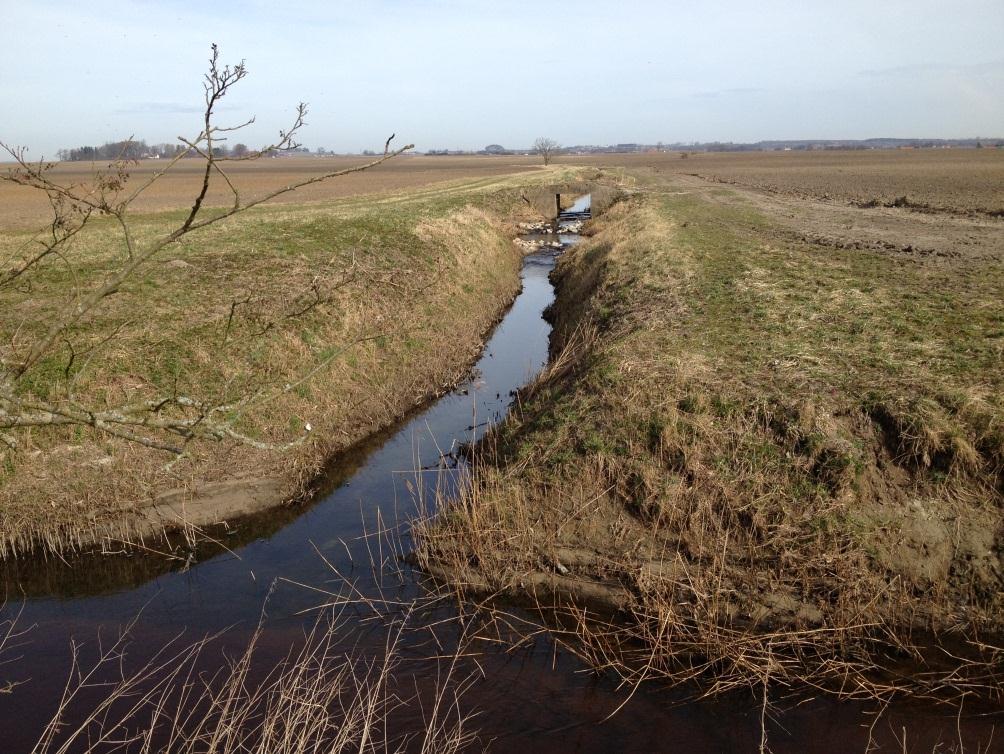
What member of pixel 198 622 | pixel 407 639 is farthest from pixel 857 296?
pixel 198 622

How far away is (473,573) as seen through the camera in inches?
373

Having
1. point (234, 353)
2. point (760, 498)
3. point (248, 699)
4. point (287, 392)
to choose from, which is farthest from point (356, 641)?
point (234, 353)

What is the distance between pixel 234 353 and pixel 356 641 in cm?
776

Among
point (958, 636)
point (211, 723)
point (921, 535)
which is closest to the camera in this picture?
point (211, 723)

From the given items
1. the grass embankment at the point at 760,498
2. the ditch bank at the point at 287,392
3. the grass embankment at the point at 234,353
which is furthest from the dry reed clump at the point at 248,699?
the ditch bank at the point at 287,392

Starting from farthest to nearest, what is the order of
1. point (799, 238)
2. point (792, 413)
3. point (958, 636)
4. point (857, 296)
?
point (799, 238), point (857, 296), point (792, 413), point (958, 636)

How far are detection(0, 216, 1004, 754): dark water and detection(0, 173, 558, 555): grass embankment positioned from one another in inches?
36.7

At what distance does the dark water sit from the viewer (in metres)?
7.09

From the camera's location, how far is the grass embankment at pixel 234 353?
35.6 ft

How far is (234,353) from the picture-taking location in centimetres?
1441

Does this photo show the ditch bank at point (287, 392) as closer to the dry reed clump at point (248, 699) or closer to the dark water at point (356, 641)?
the dark water at point (356, 641)

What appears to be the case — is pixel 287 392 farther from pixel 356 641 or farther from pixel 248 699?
pixel 248 699

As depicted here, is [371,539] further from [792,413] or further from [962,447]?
[962,447]

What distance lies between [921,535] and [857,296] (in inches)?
305
